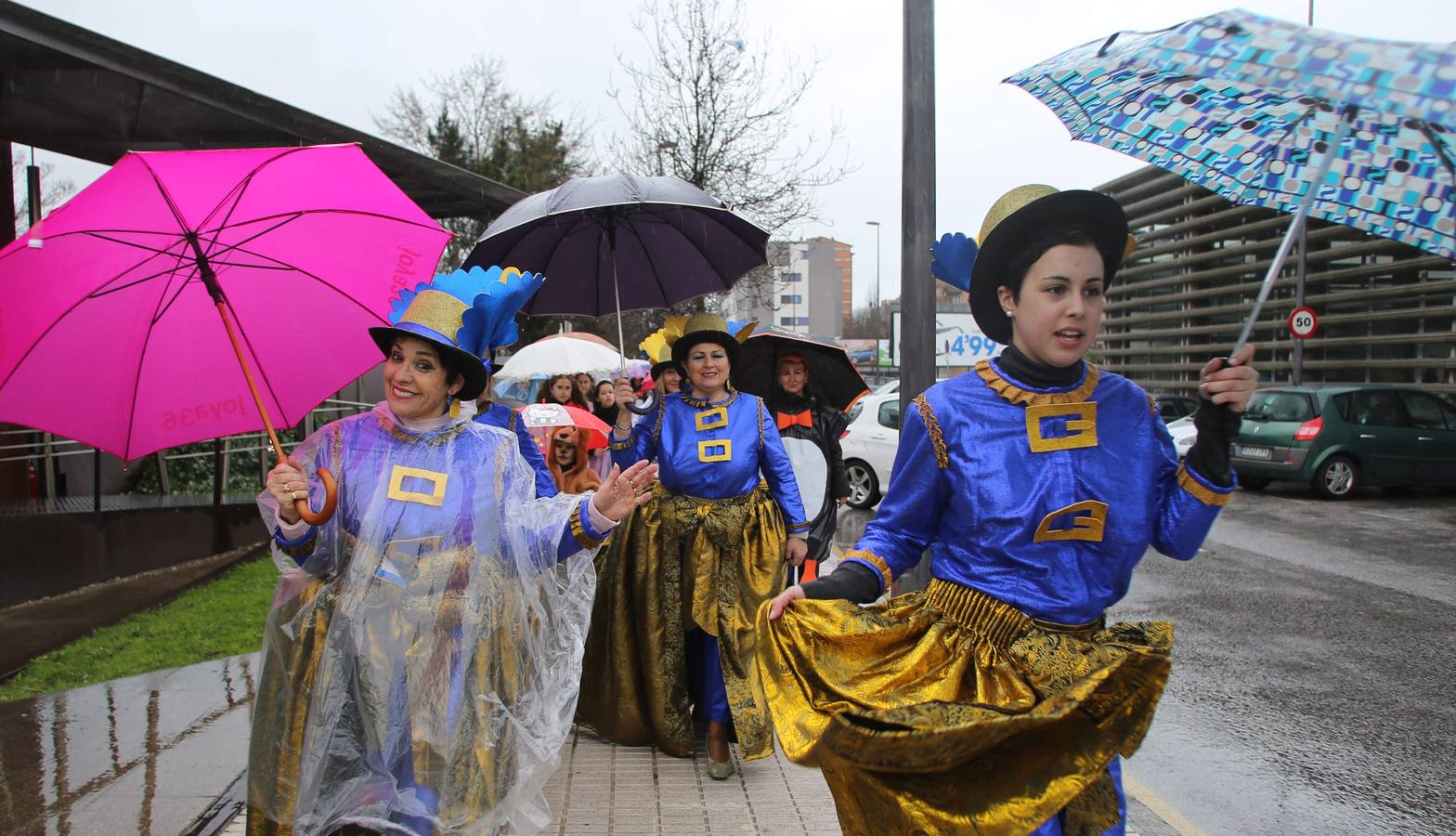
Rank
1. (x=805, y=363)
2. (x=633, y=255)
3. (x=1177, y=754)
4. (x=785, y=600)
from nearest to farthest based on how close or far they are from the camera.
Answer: (x=785, y=600), (x=1177, y=754), (x=633, y=255), (x=805, y=363)

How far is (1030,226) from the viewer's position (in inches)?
91.3

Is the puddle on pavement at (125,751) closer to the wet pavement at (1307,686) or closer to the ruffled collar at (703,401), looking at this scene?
the ruffled collar at (703,401)

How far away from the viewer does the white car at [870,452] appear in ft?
44.6

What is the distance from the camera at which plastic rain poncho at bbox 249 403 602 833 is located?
2.72 meters

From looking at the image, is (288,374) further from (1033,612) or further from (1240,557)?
(1240,557)

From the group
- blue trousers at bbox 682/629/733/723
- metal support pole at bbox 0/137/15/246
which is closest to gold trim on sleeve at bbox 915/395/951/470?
blue trousers at bbox 682/629/733/723

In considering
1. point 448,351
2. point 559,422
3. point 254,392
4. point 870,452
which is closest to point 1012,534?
point 448,351

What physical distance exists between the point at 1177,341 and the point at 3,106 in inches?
979

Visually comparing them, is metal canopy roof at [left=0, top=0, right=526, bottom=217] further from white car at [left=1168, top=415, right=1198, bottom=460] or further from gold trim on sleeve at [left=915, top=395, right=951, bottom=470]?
white car at [left=1168, top=415, right=1198, bottom=460]

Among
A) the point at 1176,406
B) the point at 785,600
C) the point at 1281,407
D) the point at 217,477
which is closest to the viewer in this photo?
the point at 785,600

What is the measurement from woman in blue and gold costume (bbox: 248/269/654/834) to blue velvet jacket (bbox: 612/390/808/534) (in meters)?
1.57

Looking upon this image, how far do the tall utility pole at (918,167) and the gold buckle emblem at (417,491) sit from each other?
2.23 metres

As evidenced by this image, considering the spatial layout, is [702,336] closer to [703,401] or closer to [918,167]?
[703,401]

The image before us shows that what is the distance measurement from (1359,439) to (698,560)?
1272cm
